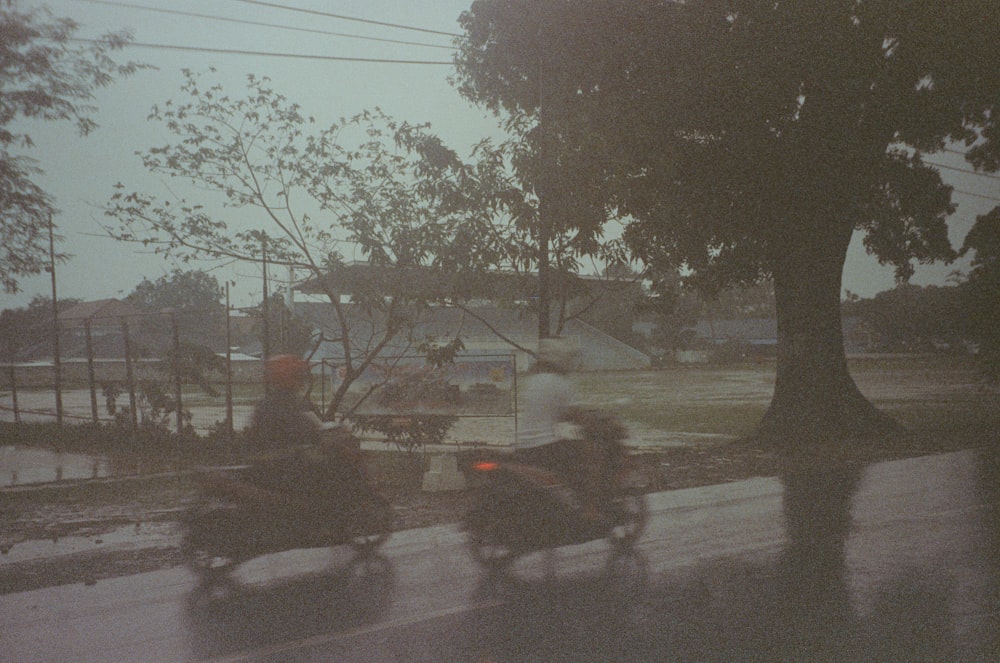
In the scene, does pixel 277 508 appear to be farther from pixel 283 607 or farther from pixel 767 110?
pixel 767 110

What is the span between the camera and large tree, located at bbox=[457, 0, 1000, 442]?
14.3 meters

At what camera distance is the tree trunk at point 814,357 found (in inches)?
679

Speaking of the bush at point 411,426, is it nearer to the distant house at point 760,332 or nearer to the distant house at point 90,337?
the distant house at point 90,337

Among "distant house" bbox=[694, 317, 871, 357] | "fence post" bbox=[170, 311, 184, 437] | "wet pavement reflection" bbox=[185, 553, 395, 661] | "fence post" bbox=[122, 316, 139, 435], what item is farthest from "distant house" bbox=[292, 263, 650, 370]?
"distant house" bbox=[694, 317, 871, 357]

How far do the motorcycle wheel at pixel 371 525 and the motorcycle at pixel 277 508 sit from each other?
0.01m

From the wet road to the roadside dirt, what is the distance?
678 millimetres

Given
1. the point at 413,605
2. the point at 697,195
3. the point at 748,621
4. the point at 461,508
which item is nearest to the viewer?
the point at 748,621

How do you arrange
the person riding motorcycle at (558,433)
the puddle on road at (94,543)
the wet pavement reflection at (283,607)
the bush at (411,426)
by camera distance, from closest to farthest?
the wet pavement reflection at (283,607)
the person riding motorcycle at (558,433)
the puddle on road at (94,543)
the bush at (411,426)

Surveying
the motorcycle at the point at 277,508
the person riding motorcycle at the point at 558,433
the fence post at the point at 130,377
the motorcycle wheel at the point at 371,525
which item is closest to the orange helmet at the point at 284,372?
the motorcycle at the point at 277,508

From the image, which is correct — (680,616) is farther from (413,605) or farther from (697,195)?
(697,195)

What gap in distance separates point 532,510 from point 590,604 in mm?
1385

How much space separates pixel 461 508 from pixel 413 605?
4.09m

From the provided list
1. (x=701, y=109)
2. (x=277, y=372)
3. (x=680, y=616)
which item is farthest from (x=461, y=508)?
(x=701, y=109)

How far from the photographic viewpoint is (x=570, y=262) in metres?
14.0
